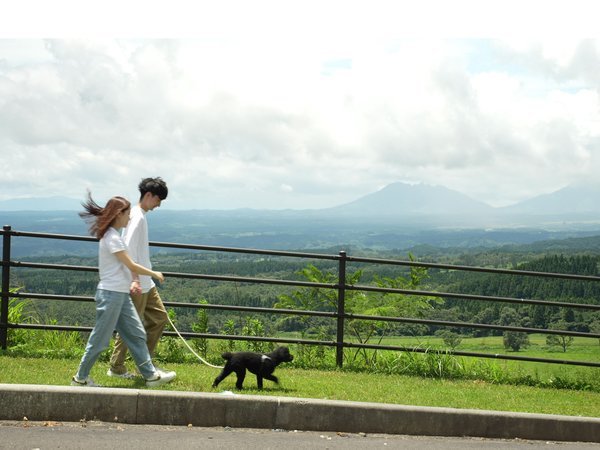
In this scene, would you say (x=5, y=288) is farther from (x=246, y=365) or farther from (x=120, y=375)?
(x=246, y=365)

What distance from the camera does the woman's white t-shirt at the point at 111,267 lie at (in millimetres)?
7125

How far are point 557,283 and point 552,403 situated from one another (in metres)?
20.3

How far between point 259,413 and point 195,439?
Result: 2.36 ft

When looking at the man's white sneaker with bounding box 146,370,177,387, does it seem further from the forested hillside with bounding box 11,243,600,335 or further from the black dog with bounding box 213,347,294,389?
the forested hillside with bounding box 11,243,600,335

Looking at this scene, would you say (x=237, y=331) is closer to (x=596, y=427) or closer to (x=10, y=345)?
(x=10, y=345)

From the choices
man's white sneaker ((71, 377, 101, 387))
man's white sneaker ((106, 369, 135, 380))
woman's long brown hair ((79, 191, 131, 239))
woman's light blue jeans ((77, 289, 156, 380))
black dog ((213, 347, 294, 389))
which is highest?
woman's long brown hair ((79, 191, 131, 239))

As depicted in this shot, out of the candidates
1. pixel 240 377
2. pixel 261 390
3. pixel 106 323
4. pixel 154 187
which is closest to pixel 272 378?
pixel 261 390

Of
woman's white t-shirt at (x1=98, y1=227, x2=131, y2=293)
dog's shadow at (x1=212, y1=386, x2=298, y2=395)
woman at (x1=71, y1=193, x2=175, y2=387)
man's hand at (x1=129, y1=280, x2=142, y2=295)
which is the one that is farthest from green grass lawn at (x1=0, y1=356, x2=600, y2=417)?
woman's white t-shirt at (x1=98, y1=227, x2=131, y2=293)

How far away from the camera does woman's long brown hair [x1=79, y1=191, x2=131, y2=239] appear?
7105mm

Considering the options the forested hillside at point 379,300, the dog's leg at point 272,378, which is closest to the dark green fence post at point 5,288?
the forested hillside at point 379,300

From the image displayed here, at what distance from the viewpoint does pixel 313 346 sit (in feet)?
33.2

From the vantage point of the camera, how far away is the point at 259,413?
21.7ft

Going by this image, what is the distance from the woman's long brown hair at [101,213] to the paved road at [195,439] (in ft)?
5.83

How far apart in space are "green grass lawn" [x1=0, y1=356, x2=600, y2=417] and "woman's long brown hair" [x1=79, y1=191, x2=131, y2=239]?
1.52 metres
